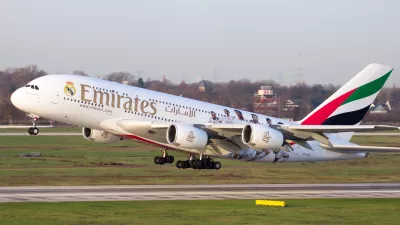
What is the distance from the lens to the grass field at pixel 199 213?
1254 inches

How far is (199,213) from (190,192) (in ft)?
30.0

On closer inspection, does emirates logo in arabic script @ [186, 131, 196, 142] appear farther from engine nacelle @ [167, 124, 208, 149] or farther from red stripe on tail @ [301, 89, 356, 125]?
red stripe on tail @ [301, 89, 356, 125]

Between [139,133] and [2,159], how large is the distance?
25.6m

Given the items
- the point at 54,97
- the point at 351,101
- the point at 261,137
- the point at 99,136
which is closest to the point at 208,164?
the point at 261,137

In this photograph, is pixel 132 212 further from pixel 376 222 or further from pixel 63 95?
pixel 63 95

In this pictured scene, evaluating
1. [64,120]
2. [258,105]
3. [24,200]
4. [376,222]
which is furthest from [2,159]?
[258,105]

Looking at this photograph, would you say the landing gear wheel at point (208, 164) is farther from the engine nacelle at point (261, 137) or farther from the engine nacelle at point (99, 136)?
the engine nacelle at point (99, 136)

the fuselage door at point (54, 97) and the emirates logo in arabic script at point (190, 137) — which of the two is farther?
the emirates logo in arabic script at point (190, 137)

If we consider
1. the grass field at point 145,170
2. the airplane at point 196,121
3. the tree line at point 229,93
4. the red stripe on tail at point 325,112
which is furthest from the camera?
the tree line at point 229,93

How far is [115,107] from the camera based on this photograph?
4753cm

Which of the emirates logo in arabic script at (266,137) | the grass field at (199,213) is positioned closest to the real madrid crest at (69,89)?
the grass field at (199,213)

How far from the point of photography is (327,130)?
47.8 metres

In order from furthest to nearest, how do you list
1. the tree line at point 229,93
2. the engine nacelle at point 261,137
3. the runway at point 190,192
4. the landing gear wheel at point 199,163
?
1. the tree line at point 229,93
2. the landing gear wheel at point 199,163
3. the engine nacelle at point 261,137
4. the runway at point 190,192

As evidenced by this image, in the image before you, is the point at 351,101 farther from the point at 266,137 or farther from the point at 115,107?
the point at 115,107
